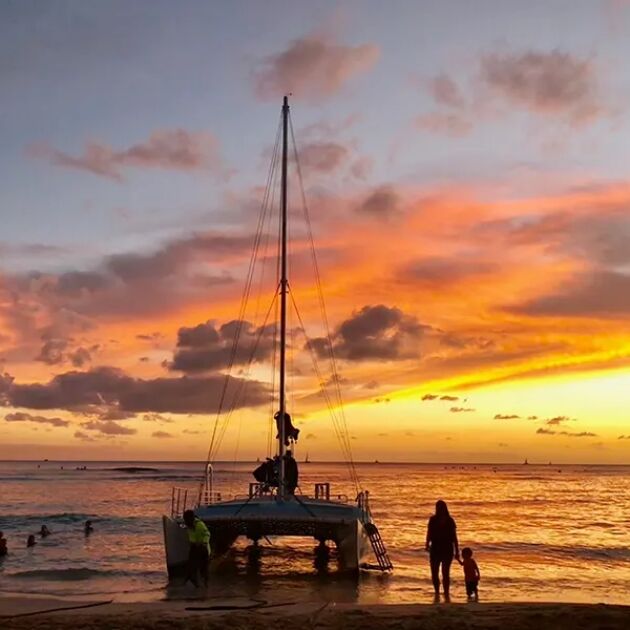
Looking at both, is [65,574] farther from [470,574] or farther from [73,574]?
Answer: [470,574]

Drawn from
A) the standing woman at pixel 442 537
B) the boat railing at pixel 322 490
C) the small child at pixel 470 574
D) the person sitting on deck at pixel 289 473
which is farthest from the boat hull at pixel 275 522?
the standing woman at pixel 442 537

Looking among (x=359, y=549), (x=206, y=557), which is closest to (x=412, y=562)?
(x=359, y=549)

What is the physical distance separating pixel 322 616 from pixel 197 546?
6075mm

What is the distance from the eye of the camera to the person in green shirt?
18.4m

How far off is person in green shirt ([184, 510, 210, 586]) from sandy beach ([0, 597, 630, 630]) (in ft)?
8.53

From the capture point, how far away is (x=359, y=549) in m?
22.1

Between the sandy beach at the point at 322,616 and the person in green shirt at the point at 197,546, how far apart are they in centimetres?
260

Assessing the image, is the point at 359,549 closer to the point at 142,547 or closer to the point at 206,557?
the point at 206,557

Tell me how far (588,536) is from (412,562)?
1675cm

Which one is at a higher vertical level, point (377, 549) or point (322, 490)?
point (322, 490)

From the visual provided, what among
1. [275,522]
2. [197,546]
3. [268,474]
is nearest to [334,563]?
[268,474]

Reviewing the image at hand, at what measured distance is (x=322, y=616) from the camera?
13281 millimetres

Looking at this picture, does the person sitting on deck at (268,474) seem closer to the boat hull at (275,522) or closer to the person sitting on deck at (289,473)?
the person sitting on deck at (289,473)

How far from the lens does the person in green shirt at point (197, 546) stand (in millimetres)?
18384
